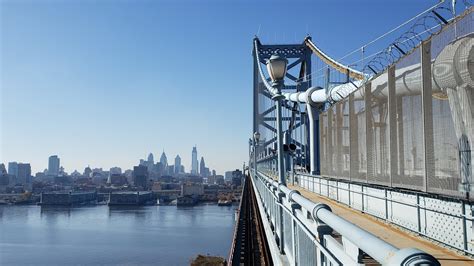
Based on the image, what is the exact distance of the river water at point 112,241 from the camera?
42.5m

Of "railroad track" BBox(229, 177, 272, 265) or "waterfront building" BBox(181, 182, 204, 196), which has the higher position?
"railroad track" BBox(229, 177, 272, 265)

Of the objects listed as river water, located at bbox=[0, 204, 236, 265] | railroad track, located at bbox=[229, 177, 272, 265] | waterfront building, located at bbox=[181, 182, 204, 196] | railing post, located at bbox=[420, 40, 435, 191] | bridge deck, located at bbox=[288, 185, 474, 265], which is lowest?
river water, located at bbox=[0, 204, 236, 265]

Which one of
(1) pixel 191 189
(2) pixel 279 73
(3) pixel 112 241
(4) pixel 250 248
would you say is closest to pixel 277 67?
(2) pixel 279 73

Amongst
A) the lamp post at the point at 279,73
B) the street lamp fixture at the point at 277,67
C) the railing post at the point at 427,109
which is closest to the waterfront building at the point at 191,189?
the lamp post at the point at 279,73

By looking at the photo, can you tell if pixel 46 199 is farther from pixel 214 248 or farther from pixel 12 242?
pixel 214 248

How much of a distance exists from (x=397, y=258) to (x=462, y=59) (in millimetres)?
3572

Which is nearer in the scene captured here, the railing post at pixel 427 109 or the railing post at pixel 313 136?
the railing post at pixel 427 109

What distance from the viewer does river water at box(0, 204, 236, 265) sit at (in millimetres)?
42500

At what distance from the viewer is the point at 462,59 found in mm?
4262

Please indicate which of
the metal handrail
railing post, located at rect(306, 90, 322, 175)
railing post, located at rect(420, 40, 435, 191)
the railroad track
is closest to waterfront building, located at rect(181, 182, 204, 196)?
railing post, located at rect(306, 90, 322, 175)

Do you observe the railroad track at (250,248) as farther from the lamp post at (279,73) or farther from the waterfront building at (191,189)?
the waterfront building at (191,189)

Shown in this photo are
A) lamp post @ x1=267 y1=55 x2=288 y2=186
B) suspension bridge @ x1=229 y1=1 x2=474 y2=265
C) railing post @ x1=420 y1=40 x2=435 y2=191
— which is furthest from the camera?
lamp post @ x1=267 y1=55 x2=288 y2=186

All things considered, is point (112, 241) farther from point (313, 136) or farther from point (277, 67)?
point (277, 67)

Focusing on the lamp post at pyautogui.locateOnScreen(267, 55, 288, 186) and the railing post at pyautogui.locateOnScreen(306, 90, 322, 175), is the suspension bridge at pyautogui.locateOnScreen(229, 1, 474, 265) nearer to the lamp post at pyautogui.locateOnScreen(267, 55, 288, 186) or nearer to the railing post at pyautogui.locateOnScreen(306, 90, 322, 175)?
the lamp post at pyautogui.locateOnScreen(267, 55, 288, 186)
